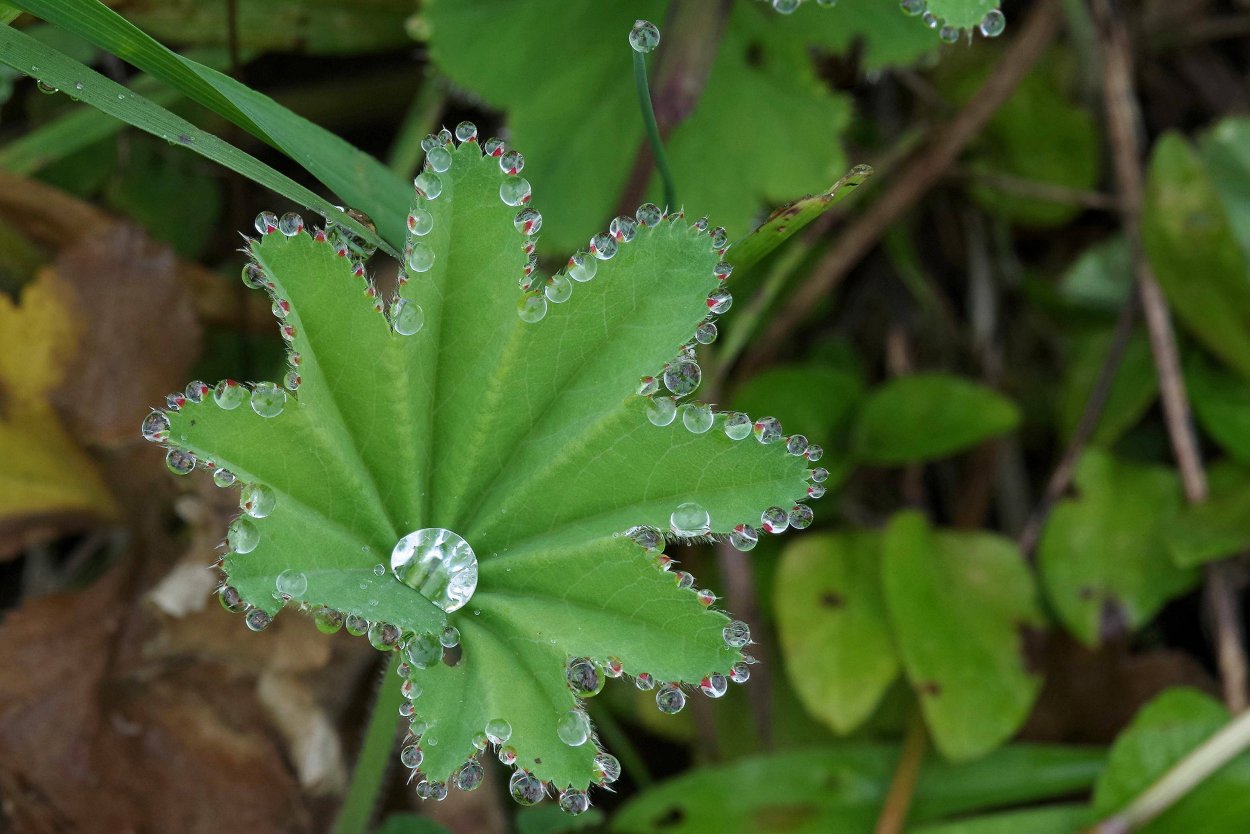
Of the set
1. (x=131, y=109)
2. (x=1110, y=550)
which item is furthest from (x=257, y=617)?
(x=1110, y=550)

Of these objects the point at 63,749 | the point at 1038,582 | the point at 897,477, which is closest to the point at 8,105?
the point at 63,749

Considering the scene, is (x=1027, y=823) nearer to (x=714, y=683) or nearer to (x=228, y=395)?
(x=714, y=683)

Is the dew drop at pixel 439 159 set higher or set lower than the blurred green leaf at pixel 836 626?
higher

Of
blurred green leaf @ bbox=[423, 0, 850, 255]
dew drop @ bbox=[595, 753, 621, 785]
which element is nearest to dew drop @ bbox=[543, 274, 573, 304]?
dew drop @ bbox=[595, 753, 621, 785]

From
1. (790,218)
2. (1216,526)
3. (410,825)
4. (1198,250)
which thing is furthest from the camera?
(1198,250)

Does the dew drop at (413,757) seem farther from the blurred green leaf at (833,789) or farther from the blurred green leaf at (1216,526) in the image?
the blurred green leaf at (1216,526)

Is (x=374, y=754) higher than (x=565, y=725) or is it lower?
lower

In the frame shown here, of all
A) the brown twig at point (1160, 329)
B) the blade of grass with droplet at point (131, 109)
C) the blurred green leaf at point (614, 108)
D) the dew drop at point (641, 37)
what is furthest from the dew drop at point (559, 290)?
the brown twig at point (1160, 329)

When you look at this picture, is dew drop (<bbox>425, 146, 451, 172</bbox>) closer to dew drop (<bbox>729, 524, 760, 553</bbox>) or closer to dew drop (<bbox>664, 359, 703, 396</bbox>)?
dew drop (<bbox>664, 359, 703, 396</bbox>)
